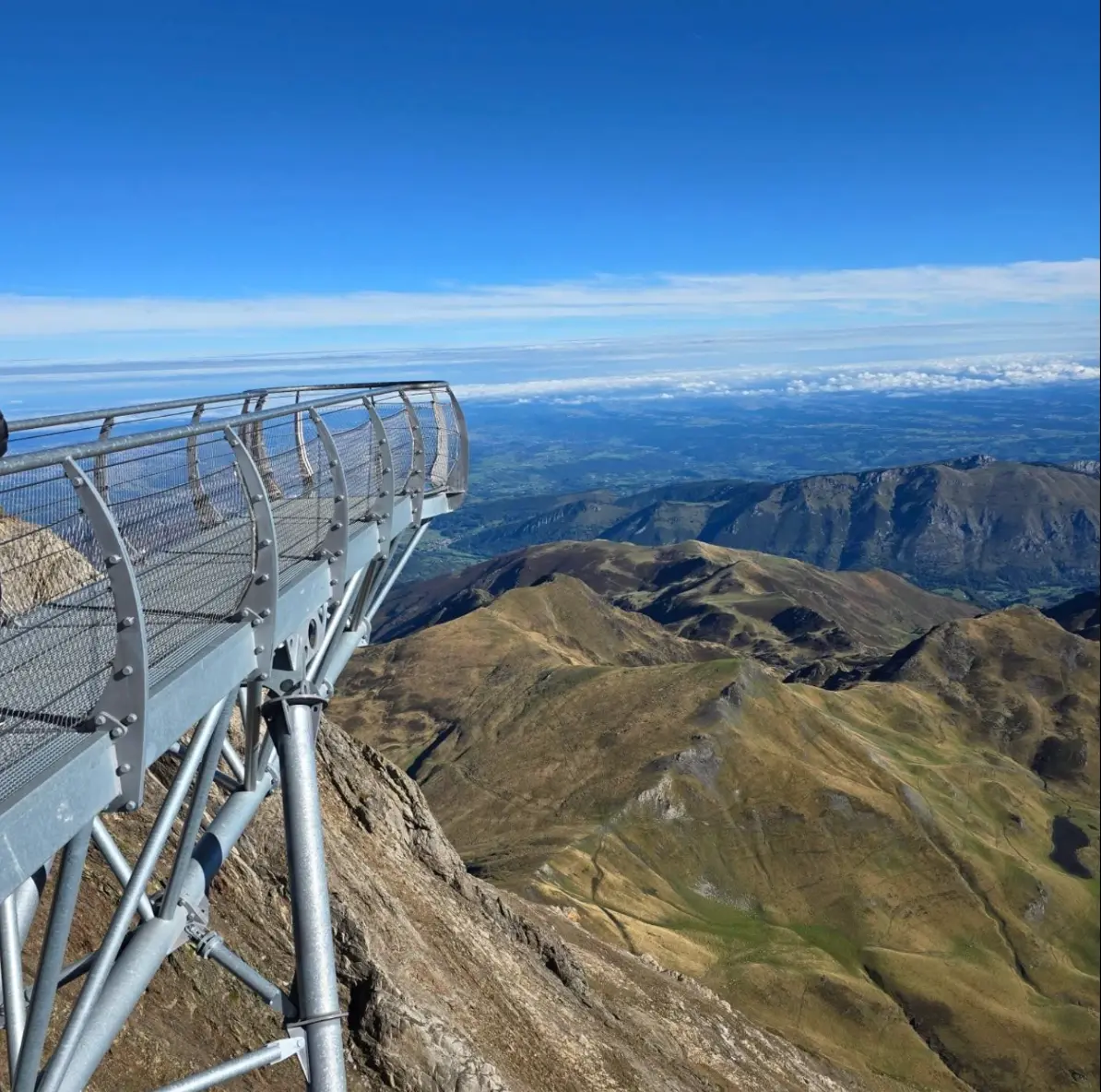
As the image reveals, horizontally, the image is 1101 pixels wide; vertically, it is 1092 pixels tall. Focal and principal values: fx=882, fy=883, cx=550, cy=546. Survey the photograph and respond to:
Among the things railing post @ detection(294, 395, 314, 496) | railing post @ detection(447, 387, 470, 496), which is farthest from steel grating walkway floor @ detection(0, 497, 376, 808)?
railing post @ detection(447, 387, 470, 496)

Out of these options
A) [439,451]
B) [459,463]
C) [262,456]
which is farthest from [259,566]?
[459,463]

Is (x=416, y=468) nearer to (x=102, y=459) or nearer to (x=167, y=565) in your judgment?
(x=102, y=459)

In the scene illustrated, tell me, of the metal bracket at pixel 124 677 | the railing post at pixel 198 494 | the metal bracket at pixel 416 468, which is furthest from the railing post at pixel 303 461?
the metal bracket at pixel 124 677

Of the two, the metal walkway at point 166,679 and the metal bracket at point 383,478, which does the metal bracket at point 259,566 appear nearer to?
the metal walkway at point 166,679

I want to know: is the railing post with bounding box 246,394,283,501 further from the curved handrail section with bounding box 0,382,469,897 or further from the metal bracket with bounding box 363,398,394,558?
the metal bracket with bounding box 363,398,394,558

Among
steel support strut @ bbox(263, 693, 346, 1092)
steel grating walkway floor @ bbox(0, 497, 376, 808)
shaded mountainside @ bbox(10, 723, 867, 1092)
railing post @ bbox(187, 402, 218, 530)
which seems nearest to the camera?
steel grating walkway floor @ bbox(0, 497, 376, 808)
